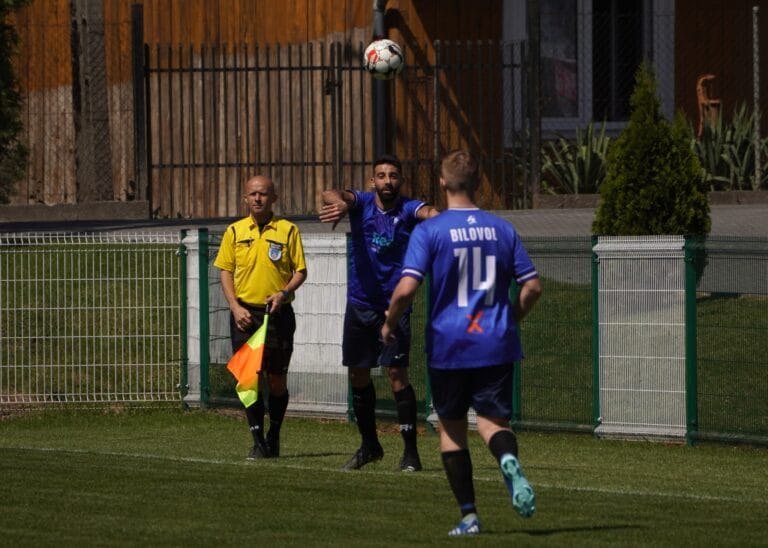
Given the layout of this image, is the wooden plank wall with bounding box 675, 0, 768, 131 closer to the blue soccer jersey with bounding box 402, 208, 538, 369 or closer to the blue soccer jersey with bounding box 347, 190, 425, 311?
the blue soccer jersey with bounding box 347, 190, 425, 311

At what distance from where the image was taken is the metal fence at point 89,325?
14414 mm

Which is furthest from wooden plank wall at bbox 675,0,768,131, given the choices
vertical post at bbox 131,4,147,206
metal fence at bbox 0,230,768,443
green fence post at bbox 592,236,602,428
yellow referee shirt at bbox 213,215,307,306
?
yellow referee shirt at bbox 213,215,307,306

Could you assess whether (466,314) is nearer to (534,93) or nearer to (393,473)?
(393,473)

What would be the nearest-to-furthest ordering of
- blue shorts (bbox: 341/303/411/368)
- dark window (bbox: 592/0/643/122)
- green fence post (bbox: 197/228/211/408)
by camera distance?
1. blue shorts (bbox: 341/303/411/368)
2. green fence post (bbox: 197/228/211/408)
3. dark window (bbox: 592/0/643/122)

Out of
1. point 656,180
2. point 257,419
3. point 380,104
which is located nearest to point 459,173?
point 257,419

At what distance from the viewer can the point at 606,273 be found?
1248cm

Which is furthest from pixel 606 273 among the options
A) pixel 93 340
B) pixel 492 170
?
pixel 492 170

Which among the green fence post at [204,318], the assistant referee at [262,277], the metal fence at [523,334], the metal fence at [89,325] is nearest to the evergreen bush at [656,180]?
the metal fence at [523,334]

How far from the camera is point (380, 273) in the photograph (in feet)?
32.5

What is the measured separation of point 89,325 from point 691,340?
5621 mm

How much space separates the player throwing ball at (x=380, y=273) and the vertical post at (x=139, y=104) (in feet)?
38.1

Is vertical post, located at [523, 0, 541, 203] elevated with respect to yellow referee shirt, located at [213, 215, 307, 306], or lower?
elevated

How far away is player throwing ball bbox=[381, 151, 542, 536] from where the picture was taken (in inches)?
287

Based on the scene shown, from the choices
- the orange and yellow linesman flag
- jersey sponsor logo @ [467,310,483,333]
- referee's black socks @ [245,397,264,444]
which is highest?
jersey sponsor logo @ [467,310,483,333]
